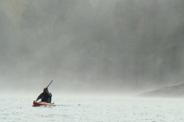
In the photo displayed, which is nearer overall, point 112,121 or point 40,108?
point 112,121

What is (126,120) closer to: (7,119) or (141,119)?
(141,119)

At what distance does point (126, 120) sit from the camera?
480ft

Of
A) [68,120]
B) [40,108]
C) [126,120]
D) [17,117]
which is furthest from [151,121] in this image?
[40,108]

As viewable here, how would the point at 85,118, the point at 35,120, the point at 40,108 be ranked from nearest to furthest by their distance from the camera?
the point at 35,120
the point at 85,118
the point at 40,108

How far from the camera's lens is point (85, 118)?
150500mm

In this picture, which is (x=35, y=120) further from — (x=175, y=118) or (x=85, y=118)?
(x=175, y=118)

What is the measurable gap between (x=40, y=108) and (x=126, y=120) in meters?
49.6

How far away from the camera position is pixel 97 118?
150875 mm

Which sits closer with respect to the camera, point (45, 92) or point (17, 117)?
point (17, 117)

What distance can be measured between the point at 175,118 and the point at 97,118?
15.0m

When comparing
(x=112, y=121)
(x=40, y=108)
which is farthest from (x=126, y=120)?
(x=40, y=108)

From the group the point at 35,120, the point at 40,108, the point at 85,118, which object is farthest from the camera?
the point at 40,108

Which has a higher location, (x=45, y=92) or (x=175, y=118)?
(x=45, y=92)

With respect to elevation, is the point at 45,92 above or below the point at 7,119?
above
